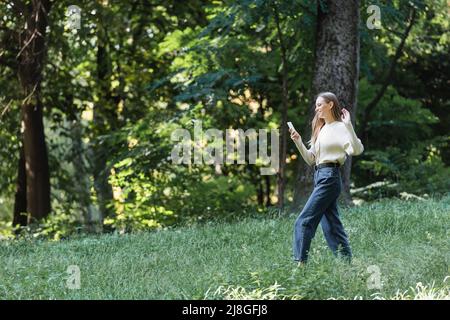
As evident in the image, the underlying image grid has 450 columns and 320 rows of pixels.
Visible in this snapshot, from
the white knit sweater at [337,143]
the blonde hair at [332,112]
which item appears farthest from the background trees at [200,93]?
the white knit sweater at [337,143]

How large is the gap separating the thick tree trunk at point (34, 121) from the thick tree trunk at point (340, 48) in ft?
24.4

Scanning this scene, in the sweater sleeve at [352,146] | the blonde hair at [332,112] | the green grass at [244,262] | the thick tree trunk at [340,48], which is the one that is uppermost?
the thick tree trunk at [340,48]

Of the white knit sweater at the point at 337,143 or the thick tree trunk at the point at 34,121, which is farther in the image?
the thick tree trunk at the point at 34,121

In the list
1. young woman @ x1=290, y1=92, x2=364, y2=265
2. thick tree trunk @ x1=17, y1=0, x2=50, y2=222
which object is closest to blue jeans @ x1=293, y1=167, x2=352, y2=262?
young woman @ x1=290, y1=92, x2=364, y2=265

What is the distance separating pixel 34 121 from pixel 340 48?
914 cm

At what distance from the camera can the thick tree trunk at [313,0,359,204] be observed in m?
13.5

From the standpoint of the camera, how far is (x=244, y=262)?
8.69 metres

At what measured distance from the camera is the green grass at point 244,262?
7.09m

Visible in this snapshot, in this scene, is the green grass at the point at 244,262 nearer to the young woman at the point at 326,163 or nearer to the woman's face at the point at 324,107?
the young woman at the point at 326,163

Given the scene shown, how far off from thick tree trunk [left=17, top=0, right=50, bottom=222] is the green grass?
654cm

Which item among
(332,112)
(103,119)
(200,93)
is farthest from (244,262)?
(103,119)

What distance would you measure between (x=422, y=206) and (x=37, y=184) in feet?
36.0

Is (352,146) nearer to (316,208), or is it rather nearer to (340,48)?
(316,208)
